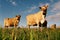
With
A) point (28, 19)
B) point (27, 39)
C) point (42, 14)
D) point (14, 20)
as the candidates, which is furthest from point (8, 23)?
point (27, 39)

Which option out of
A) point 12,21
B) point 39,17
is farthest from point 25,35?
point 12,21

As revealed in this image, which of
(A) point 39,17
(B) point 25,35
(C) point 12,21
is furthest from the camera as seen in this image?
(C) point 12,21

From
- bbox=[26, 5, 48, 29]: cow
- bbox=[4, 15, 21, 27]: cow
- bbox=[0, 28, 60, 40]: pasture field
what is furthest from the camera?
bbox=[4, 15, 21, 27]: cow

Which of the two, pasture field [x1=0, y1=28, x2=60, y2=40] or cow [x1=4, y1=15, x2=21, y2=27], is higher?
cow [x1=4, y1=15, x2=21, y2=27]

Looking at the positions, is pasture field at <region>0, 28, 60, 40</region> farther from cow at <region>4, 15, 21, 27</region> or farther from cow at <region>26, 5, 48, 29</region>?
cow at <region>4, 15, 21, 27</region>

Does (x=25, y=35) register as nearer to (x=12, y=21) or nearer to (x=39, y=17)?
(x=39, y=17)

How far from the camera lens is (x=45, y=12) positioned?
57.4 feet

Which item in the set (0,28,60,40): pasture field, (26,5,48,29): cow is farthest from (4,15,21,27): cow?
(0,28,60,40): pasture field

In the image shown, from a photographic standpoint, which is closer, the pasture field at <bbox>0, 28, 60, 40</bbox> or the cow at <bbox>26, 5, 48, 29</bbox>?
the pasture field at <bbox>0, 28, 60, 40</bbox>

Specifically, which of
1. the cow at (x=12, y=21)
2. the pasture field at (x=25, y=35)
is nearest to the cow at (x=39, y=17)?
the cow at (x=12, y=21)

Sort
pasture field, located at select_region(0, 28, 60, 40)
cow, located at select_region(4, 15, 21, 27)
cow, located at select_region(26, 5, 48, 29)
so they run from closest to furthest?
pasture field, located at select_region(0, 28, 60, 40)
cow, located at select_region(26, 5, 48, 29)
cow, located at select_region(4, 15, 21, 27)

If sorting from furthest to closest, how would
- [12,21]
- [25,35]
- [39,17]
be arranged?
[12,21], [39,17], [25,35]

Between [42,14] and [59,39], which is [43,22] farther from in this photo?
[59,39]

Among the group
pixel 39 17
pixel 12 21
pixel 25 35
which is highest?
pixel 39 17
